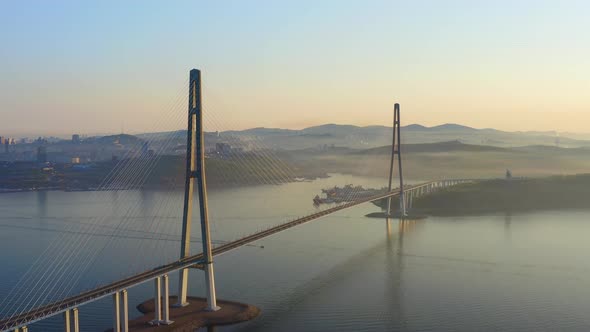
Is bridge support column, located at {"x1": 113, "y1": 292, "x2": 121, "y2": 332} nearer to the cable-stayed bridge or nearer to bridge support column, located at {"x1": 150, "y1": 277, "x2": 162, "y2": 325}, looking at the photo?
the cable-stayed bridge

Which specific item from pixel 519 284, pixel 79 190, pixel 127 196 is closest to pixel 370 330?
pixel 519 284

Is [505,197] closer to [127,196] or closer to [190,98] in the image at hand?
[127,196]

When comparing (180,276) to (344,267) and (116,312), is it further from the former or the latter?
(344,267)

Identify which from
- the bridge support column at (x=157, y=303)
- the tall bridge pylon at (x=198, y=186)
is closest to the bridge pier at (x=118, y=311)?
the bridge support column at (x=157, y=303)

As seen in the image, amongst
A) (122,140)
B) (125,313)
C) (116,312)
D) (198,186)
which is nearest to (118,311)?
(116,312)

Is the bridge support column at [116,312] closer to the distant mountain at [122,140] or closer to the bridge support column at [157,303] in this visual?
the bridge support column at [157,303]
